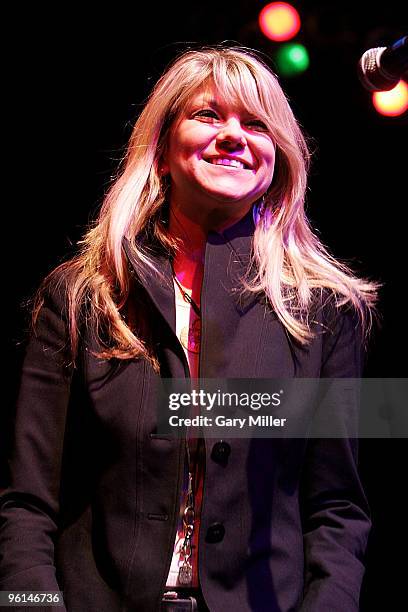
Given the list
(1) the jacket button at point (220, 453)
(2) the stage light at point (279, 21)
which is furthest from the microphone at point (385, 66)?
(2) the stage light at point (279, 21)

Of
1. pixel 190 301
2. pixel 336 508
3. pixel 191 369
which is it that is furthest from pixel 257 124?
pixel 336 508

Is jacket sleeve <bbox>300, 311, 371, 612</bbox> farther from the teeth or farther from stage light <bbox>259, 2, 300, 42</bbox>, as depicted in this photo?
stage light <bbox>259, 2, 300, 42</bbox>

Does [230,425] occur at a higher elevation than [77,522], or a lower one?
higher

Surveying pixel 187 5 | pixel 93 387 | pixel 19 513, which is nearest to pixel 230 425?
pixel 93 387

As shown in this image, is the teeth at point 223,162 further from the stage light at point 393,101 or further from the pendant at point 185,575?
the stage light at point 393,101

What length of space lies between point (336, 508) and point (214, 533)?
1.00ft

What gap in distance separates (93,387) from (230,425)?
29 cm

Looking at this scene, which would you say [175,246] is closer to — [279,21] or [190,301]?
[190,301]

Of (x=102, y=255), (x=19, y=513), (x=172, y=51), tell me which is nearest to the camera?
(x=19, y=513)

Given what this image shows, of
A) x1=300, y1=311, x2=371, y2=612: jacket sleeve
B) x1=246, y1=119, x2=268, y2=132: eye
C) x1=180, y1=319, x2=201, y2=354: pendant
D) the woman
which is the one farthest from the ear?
x1=300, y1=311, x2=371, y2=612: jacket sleeve

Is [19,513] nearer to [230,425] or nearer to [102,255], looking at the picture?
[230,425]

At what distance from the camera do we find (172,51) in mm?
2850

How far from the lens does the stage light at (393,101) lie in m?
2.73

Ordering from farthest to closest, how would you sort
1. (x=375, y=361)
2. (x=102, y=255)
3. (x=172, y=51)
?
(x=172, y=51) < (x=375, y=361) < (x=102, y=255)
